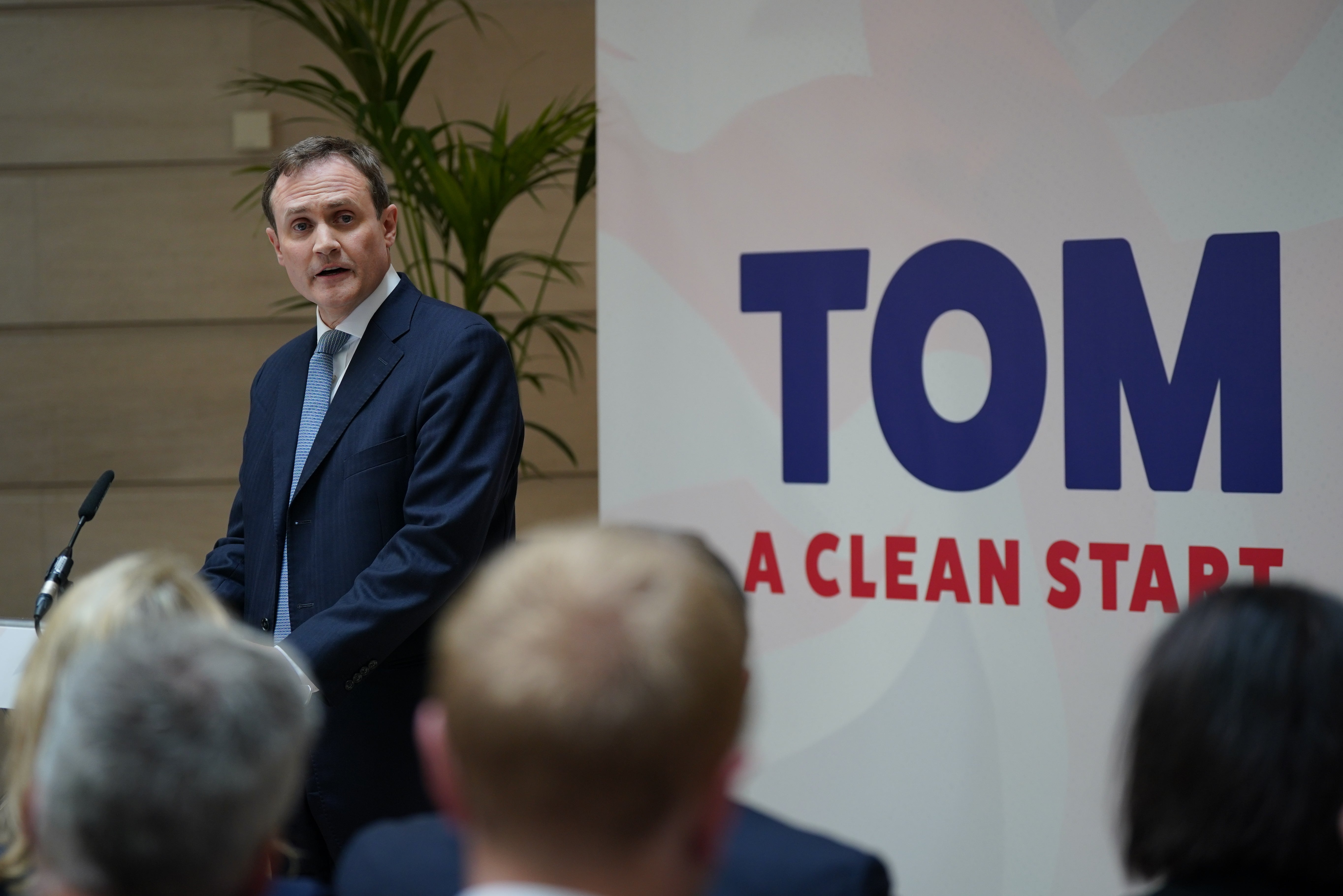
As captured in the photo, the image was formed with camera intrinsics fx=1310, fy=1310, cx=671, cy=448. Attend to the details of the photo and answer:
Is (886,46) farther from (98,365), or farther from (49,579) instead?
(98,365)

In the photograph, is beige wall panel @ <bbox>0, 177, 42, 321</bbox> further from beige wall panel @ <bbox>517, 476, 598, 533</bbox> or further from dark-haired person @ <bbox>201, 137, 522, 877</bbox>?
dark-haired person @ <bbox>201, 137, 522, 877</bbox>

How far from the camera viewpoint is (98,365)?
4.88 metres

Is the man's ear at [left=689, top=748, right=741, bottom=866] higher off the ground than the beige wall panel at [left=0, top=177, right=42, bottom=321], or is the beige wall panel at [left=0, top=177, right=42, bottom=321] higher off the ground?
the beige wall panel at [left=0, top=177, right=42, bottom=321]

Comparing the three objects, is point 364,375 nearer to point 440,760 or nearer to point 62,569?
point 62,569

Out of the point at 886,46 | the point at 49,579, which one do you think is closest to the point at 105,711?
the point at 49,579

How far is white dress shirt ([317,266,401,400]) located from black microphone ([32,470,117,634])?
1.32ft

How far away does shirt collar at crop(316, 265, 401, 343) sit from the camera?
7.47ft

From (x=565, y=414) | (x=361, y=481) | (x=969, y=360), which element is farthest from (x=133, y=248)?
(x=969, y=360)

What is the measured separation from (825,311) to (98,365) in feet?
10.6

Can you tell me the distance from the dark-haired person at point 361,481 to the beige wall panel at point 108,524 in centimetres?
269

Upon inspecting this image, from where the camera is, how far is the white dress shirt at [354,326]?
228cm

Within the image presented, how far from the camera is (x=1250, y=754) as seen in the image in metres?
0.96

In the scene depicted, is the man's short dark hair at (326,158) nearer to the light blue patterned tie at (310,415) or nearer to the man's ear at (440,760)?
the light blue patterned tie at (310,415)

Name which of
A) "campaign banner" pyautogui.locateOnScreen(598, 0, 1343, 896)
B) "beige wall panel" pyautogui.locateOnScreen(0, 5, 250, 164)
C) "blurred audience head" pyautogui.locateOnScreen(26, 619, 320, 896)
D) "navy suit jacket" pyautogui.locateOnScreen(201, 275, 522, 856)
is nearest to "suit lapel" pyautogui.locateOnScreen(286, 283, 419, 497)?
"navy suit jacket" pyautogui.locateOnScreen(201, 275, 522, 856)
